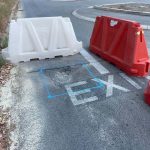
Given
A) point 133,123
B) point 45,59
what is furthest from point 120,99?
point 45,59

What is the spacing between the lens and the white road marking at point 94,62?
23.5 ft

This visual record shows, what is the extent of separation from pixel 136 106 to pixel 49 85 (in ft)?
6.32

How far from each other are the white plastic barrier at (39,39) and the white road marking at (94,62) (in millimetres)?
347

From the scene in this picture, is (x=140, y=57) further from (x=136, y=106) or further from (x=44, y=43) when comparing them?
(x=44, y=43)

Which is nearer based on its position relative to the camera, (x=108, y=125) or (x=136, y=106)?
(x=108, y=125)

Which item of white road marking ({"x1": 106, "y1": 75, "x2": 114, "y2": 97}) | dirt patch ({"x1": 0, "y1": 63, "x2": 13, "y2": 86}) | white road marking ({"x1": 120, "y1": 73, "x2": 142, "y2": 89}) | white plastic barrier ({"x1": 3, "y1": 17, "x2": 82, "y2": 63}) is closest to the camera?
white road marking ({"x1": 106, "y1": 75, "x2": 114, "y2": 97})

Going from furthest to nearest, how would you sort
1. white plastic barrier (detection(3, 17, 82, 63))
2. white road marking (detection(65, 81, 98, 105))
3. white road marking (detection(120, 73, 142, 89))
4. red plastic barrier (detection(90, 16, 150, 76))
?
1. white plastic barrier (detection(3, 17, 82, 63))
2. red plastic barrier (detection(90, 16, 150, 76))
3. white road marking (detection(120, 73, 142, 89))
4. white road marking (detection(65, 81, 98, 105))

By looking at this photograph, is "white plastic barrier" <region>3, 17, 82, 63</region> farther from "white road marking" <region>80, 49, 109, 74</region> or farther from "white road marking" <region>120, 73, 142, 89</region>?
"white road marking" <region>120, 73, 142, 89</region>

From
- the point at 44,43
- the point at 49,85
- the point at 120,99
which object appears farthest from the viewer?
the point at 44,43

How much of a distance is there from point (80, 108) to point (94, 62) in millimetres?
2676

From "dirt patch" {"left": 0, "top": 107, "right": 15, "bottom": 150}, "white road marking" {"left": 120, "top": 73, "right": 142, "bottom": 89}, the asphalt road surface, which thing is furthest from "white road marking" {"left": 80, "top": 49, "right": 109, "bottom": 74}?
"dirt patch" {"left": 0, "top": 107, "right": 15, "bottom": 150}

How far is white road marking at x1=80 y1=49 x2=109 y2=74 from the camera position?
7.17 meters

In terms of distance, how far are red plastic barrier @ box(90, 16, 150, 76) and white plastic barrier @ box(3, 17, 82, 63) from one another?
0.89 meters

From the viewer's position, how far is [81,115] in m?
5.07
